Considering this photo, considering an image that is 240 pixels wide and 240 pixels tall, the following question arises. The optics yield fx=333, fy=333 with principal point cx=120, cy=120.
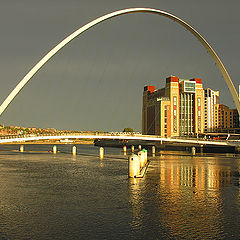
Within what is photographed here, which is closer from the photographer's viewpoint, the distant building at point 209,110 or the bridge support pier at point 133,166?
the bridge support pier at point 133,166

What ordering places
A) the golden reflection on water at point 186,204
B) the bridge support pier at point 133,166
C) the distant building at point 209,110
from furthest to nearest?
1. the distant building at point 209,110
2. the bridge support pier at point 133,166
3. the golden reflection on water at point 186,204

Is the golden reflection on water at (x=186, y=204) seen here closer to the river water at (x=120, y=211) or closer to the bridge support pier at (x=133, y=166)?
the river water at (x=120, y=211)

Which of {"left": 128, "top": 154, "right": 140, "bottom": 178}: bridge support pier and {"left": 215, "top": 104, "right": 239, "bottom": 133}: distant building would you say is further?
{"left": 215, "top": 104, "right": 239, "bottom": 133}: distant building

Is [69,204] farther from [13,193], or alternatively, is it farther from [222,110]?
[222,110]

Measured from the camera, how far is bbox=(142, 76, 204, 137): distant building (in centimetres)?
15188

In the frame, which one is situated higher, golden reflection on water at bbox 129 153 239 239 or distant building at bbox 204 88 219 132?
distant building at bbox 204 88 219 132

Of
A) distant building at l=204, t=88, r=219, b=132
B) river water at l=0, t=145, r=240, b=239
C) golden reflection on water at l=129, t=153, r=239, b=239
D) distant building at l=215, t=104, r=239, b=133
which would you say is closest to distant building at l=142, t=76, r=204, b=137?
distant building at l=204, t=88, r=219, b=132

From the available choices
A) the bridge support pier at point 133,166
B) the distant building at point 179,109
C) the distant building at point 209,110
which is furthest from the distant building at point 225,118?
the bridge support pier at point 133,166

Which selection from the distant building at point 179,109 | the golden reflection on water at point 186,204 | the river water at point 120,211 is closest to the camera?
the river water at point 120,211

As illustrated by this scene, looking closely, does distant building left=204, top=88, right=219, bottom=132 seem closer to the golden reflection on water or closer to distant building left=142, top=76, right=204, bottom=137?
distant building left=142, top=76, right=204, bottom=137

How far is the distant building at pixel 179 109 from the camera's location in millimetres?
151875

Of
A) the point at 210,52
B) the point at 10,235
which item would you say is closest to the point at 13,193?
the point at 10,235

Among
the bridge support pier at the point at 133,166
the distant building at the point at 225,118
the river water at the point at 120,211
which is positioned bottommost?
the river water at the point at 120,211

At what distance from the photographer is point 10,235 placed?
10.8m
